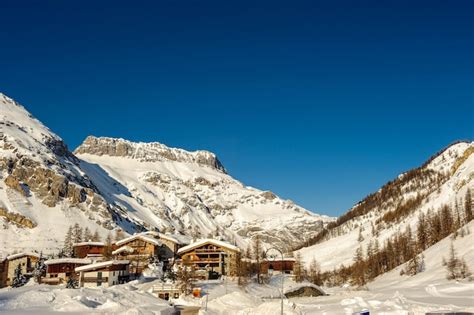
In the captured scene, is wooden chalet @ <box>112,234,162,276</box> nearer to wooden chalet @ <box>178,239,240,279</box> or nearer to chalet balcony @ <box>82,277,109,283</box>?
wooden chalet @ <box>178,239,240,279</box>

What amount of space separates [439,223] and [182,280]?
3995 inches

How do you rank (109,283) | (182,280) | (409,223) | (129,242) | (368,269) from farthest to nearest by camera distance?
(409,223), (368,269), (129,242), (109,283), (182,280)

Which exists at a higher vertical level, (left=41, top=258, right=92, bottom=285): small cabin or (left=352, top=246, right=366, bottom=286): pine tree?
(left=41, top=258, right=92, bottom=285): small cabin

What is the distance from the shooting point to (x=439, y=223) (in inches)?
5945

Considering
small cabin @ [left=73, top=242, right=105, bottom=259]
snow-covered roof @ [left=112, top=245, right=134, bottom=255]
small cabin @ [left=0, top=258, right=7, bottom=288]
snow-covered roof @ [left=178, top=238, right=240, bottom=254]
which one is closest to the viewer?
small cabin @ [left=0, top=258, right=7, bottom=288]

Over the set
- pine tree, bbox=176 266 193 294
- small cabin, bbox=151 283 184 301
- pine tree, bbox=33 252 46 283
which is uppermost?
pine tree, bbox=33 252 46 283

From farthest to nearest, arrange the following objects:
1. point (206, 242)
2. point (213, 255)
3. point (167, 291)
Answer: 1. point (213, 255)
2. point (206, 242)
3. point (167, 291)

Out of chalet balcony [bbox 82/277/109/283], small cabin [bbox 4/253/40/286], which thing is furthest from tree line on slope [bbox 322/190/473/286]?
small cabin [bbox 4/253/40/286]

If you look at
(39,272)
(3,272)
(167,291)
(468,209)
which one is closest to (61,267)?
(39,272)

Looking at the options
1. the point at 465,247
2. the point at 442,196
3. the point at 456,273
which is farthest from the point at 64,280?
the point at 442,196

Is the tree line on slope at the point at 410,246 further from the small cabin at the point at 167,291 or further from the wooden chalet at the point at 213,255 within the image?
the small cabin at the point at 167,291

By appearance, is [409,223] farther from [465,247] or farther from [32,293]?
[32,293]

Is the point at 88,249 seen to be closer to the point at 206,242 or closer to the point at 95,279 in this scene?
the point at 206,242

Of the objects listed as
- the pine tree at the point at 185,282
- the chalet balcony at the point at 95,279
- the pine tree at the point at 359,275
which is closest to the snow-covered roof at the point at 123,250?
the chalet balcony at the point at 95,279
